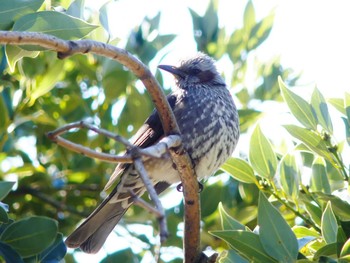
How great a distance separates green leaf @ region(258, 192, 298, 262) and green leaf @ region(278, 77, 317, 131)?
639 mm

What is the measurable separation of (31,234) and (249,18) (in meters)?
2.63

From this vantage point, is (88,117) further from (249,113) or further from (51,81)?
(249,113)

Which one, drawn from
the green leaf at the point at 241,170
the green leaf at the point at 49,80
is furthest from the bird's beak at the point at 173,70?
the green leaf at the point at 241,170

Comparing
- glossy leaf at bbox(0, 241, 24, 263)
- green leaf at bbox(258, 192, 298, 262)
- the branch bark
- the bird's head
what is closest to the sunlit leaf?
the branch bark

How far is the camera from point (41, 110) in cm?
437

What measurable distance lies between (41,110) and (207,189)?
1028 mm

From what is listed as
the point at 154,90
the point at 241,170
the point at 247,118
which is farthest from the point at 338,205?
the point at 247,118

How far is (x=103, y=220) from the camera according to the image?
411 cm

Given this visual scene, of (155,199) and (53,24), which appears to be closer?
(155,199)

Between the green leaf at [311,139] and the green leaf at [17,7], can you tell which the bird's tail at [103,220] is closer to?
the green leaf at [311,139]

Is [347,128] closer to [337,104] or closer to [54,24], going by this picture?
[337,104]

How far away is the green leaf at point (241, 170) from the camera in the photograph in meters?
3.48

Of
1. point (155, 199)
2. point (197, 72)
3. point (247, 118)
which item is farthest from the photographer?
point (197, 72)

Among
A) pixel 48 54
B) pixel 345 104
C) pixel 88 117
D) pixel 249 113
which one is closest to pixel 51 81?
pixel 48 54
